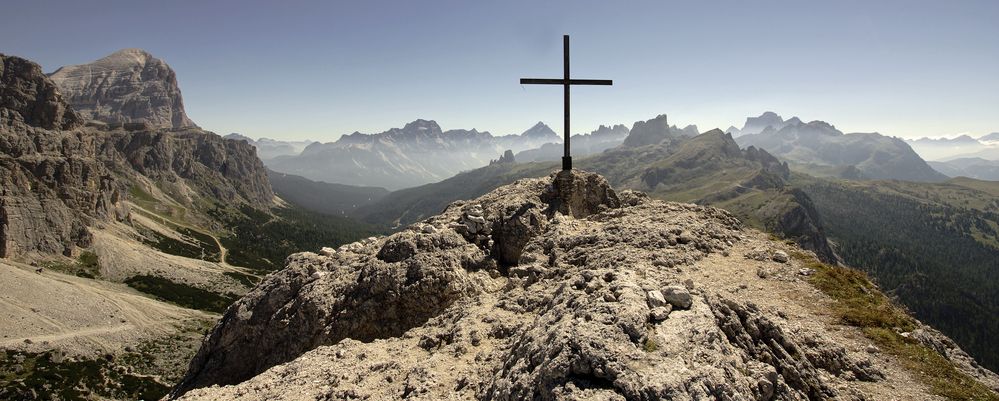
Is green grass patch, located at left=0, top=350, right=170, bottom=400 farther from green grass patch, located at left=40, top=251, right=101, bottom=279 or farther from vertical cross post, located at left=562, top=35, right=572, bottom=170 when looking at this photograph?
vertical cross post, located at left=562, top=35, right=572, bottom=170

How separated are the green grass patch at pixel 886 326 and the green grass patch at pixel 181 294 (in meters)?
199

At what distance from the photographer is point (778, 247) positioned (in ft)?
70.8

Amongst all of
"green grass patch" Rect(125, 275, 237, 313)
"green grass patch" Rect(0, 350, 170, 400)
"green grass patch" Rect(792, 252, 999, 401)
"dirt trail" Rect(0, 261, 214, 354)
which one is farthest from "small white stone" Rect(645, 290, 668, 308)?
"green grass patch" Rect(125, 275, 237, 313)

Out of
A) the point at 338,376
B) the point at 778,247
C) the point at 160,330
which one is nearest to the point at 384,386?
the point at 338,376

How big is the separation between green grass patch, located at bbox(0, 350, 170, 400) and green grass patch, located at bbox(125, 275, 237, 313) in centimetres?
5733

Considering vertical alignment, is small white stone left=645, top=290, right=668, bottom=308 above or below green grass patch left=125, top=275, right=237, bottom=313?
above

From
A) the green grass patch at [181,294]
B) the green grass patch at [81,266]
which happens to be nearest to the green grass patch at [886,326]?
the green grass patch at [181,294]

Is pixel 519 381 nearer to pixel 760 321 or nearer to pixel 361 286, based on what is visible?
pixel 760 321

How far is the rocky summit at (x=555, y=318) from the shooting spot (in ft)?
33.0

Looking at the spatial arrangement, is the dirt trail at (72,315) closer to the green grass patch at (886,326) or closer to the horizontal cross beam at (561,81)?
the horizontal cross beam at (561,81)

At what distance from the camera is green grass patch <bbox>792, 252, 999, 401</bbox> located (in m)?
13.1

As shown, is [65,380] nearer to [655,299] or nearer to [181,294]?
[181,294]

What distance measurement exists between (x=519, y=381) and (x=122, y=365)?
147736mm

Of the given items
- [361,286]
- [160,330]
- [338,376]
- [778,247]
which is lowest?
[160,330]
